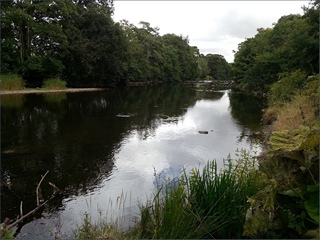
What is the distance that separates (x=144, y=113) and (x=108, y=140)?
7.02 metres

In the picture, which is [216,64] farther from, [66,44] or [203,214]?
[203,214]

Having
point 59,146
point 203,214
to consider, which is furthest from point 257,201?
point 59,146

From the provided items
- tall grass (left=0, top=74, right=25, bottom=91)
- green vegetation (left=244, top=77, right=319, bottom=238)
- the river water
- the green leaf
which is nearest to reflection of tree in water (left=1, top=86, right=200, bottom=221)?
the river water

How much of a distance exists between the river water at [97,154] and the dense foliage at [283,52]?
393 cm

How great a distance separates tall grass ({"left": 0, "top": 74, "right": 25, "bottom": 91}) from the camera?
24297 mm

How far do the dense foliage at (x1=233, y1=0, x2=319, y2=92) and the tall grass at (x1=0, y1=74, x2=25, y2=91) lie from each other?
72.0 ft

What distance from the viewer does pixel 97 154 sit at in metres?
8.60

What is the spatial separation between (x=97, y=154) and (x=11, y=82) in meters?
20.2

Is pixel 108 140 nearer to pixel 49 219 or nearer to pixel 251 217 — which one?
pixel 49 219

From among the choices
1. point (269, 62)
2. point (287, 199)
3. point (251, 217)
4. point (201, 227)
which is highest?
point (269, 62)

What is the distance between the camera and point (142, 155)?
889cm

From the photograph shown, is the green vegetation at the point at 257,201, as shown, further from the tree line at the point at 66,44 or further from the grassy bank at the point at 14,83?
the tree line at the point at 66,44

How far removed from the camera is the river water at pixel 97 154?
5.17 m

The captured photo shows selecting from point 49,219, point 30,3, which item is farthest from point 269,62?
point 49,219
